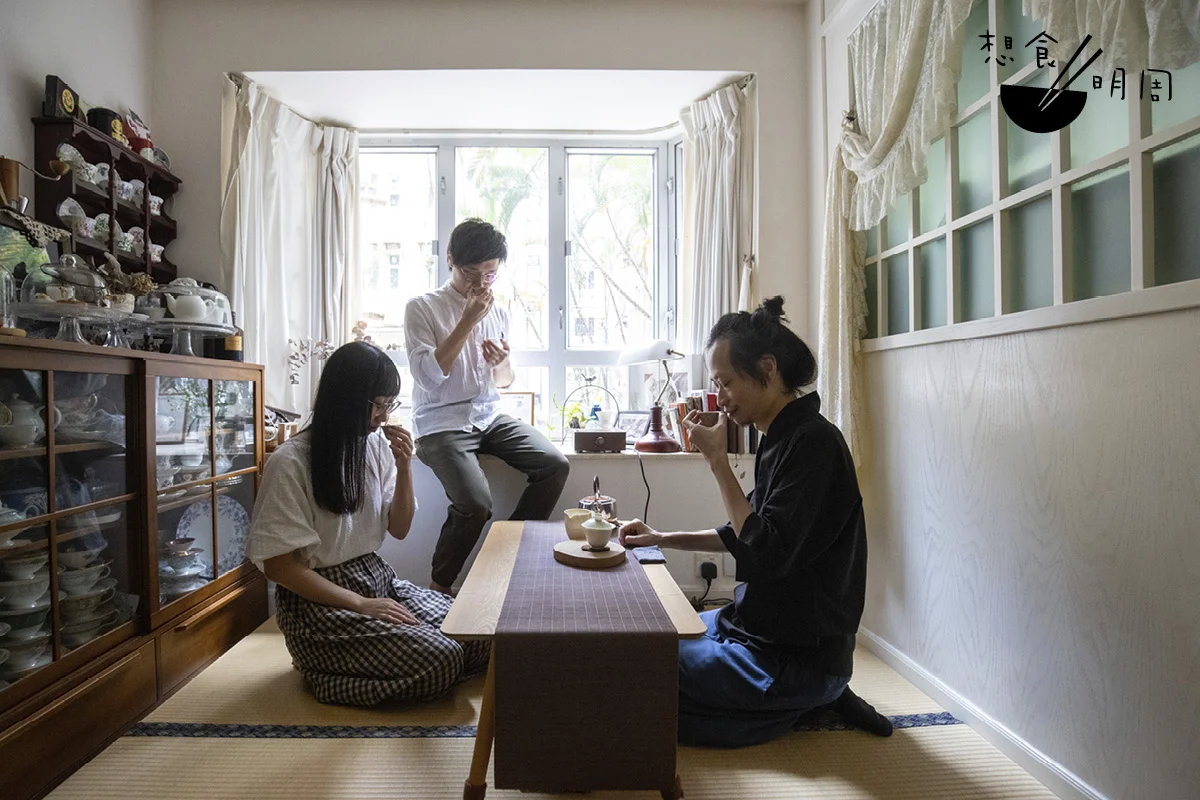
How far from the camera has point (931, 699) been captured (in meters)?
1.90

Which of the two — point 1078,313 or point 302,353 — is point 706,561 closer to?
point 1078,313

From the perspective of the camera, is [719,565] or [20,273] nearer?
[20,273]

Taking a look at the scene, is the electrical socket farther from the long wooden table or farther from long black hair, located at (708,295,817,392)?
long black hair, located at (708,295,817,392)

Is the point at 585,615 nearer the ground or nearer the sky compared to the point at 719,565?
nearer the sky

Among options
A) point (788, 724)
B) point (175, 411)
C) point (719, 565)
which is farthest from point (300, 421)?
point (788, 724)

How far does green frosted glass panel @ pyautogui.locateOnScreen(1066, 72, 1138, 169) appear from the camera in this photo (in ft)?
4.34

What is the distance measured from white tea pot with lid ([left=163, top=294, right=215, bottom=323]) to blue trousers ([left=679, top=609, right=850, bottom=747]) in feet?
6.58

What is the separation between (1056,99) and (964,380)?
2.32 ft

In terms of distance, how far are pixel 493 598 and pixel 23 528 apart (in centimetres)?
111

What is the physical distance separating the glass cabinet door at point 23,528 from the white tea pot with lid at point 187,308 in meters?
0.77

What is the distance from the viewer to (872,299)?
7.68 feet

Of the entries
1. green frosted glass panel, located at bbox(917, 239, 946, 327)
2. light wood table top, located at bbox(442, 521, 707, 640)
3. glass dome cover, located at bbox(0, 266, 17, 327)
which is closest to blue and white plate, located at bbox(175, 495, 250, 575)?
glass dome cover, located at bbox(0, 266, 17, 327)

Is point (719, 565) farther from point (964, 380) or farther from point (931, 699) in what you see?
point (964, 380)

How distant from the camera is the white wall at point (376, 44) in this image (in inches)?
110
